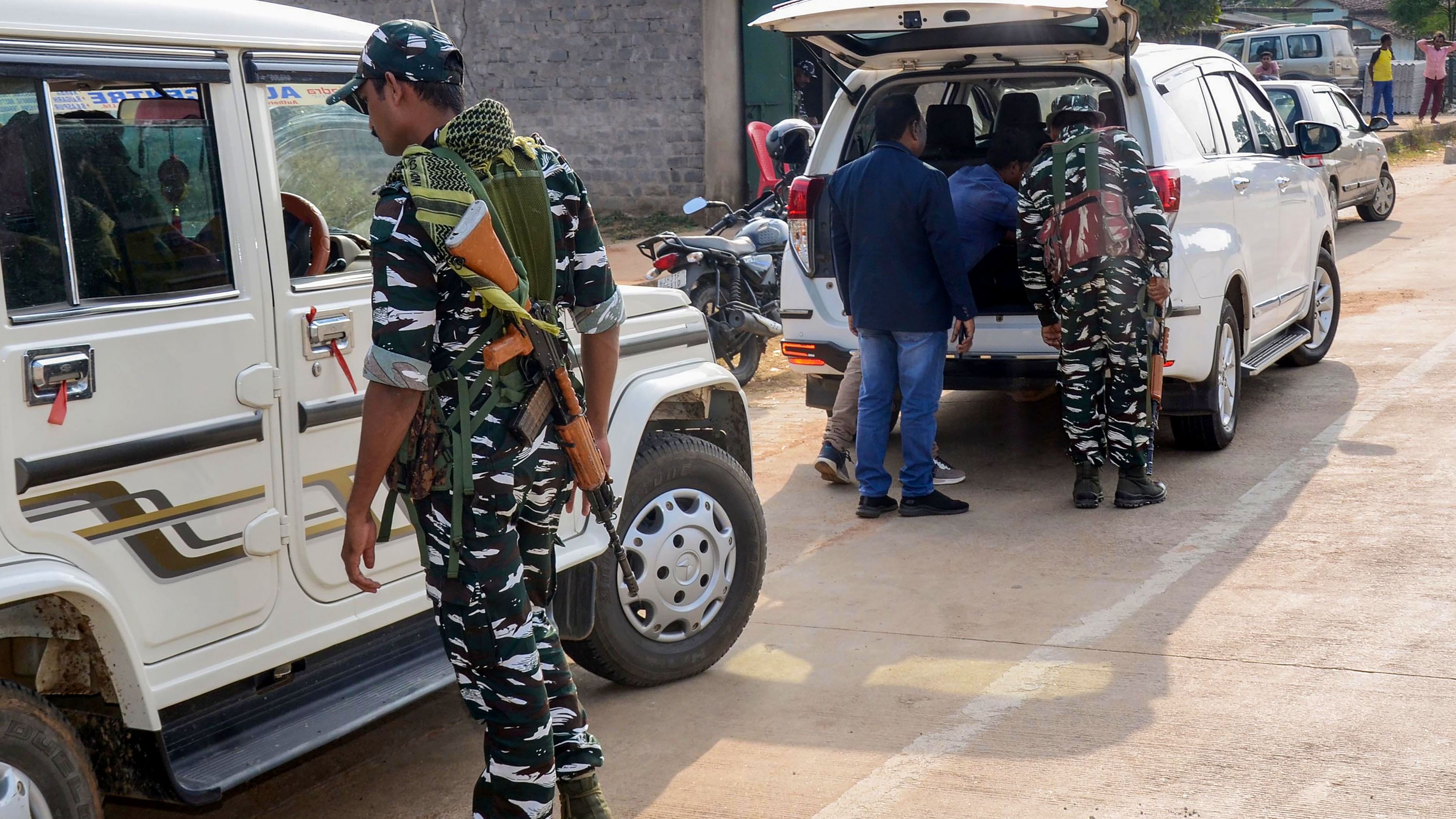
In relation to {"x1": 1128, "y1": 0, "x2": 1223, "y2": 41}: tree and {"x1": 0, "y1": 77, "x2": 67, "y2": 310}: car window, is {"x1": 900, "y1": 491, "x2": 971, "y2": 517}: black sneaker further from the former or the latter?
{"x1": 1128, "y1": 0, "x2": 1223, "y2": 41}: tree

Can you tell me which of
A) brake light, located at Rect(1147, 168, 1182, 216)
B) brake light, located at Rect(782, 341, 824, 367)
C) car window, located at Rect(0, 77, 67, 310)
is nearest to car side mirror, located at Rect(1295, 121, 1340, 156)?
brake light, located at Rect(1147, 168, 1182, 216)

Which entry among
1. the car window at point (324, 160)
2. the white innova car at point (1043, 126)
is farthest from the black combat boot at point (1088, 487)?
the car window at point (324, 160)

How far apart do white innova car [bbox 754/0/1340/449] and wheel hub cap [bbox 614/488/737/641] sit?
2390 millimetres

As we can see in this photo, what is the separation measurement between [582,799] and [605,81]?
1357 centimetres

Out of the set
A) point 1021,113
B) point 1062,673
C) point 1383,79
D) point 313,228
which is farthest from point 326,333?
point 1383,79

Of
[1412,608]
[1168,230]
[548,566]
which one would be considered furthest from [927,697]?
[1168,230]

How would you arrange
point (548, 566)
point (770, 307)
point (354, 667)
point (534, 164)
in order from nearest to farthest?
point (534, 164), point (548, 566), point (354, 667), point (770, 307)

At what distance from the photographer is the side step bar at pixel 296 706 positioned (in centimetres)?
306

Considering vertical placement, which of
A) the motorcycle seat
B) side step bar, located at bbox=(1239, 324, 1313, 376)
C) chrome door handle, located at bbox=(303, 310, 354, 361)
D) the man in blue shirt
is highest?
chrome door handle, located at bbox=(303, 310, 354, 361)

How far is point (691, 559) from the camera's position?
433 centimetres

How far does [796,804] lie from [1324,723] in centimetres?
147

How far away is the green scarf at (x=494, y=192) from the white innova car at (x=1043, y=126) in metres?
2.99

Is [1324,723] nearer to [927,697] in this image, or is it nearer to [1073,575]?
[927,697]

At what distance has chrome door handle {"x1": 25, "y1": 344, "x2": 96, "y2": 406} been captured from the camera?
2.71 metres
